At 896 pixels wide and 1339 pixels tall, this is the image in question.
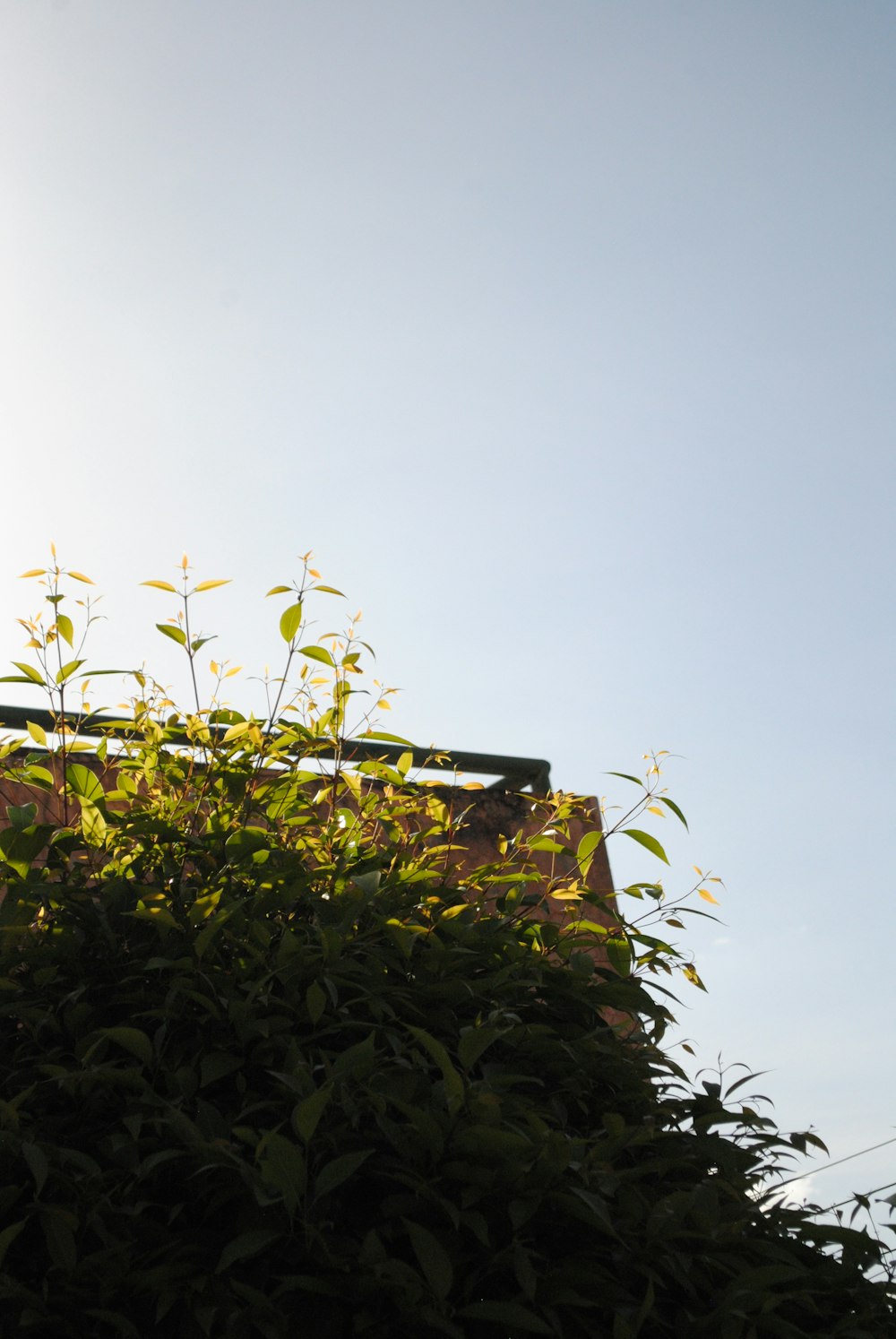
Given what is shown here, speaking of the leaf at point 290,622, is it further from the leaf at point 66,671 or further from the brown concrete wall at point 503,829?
the brown concrete wall at point 503,829

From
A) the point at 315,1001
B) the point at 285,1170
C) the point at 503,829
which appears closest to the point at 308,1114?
the point at 285,1170

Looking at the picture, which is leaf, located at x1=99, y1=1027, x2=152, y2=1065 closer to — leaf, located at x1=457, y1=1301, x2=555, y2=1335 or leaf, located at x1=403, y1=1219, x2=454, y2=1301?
leaf, located at x1=403, y1=1219, x2=454, y2=1301

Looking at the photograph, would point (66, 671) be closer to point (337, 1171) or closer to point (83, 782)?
point (83, 782)

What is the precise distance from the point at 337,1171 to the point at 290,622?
1220 mm

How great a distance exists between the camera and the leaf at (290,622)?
7.75ft

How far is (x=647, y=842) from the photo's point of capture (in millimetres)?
2482

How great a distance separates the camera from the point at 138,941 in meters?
1.94

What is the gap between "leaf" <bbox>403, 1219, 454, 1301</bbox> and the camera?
Answer: 1.40 meters

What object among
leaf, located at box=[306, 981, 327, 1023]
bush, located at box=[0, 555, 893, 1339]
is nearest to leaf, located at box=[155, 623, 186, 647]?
bush, located at box=[0, 555, 893, 1339]

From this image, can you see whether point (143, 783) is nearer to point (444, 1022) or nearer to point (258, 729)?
point (258, 729)

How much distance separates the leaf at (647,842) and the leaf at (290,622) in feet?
2.92

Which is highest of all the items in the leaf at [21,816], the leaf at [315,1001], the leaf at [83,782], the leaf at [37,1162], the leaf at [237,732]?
the leaf at [237,732]

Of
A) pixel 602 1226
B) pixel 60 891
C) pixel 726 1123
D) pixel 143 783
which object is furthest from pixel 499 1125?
pixel 143 783

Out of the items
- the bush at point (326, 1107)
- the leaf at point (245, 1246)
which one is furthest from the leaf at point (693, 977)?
the leaf at point (245, 1246)
